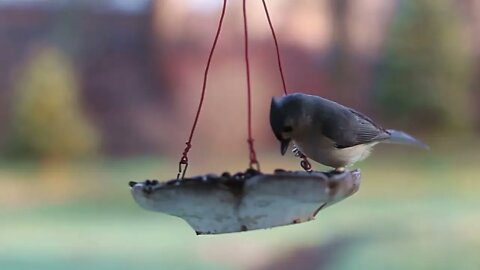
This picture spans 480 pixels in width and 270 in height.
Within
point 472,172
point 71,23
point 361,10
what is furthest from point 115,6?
point 472,172

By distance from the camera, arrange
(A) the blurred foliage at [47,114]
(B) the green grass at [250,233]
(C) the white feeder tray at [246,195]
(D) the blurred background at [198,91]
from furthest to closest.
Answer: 1. (A) the blurred foliage at [47,114]
2. (D) the blurred background at [198,91]
3. (B) the green grass at [250,233]
4. (C) the white feeder tray at [246,195]

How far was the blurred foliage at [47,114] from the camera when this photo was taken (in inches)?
180

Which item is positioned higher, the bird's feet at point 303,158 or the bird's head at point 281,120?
the bird's head at point 281,120

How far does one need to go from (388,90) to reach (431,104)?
29 cm

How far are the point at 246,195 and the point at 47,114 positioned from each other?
4000 mm

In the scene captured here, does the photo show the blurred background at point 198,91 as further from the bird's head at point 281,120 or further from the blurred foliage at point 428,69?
the bird's head at point 281,120

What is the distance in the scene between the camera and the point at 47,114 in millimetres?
4609

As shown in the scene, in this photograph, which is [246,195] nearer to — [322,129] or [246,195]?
[246,195]

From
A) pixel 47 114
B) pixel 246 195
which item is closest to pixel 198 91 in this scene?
pixel 47 114

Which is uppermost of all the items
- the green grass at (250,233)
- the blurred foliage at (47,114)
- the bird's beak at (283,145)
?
the bird's beak at (283,145)

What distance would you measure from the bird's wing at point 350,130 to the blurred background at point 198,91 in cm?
255

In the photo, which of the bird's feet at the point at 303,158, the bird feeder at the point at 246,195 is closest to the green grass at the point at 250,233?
the bird's feet at the point at 303,158

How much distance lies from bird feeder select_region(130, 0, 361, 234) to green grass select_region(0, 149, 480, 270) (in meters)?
2.07

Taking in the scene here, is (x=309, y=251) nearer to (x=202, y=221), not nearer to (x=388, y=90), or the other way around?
(x=388, y=90)
